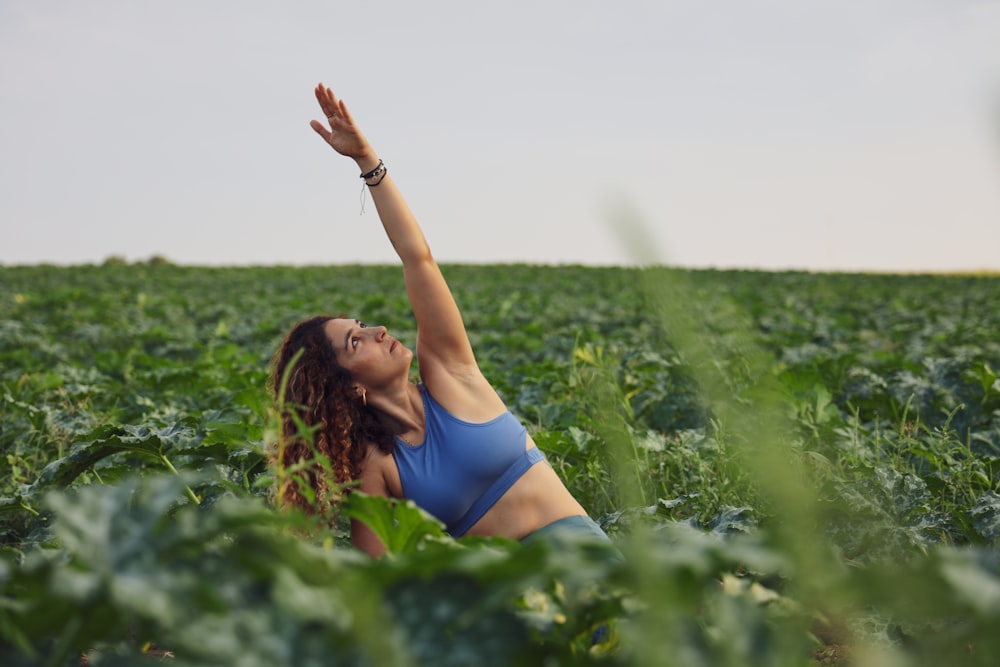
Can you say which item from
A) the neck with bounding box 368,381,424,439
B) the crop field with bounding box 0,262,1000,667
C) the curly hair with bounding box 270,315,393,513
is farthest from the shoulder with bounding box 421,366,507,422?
the crop field with bounding box 0,262,1000,667

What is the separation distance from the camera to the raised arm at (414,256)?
297 centimetres

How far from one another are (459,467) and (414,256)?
0.76 meters

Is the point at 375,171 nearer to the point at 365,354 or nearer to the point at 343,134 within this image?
the point at 343,134

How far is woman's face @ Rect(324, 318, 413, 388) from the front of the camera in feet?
9.48

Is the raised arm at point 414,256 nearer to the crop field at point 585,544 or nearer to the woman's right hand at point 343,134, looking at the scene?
the woman's right hand at point 343,134

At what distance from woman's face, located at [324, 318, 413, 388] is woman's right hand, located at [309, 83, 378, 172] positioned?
0.58 m

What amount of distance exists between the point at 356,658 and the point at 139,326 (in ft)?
42.5

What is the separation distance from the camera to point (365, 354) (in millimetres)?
2896

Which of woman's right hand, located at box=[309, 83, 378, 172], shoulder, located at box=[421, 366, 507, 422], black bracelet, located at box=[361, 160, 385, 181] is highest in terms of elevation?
woman's right hand, located at box=[309, 83, 378, 172]

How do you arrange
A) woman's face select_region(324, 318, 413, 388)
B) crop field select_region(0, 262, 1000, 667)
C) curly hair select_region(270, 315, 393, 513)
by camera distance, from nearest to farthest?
crop field select_region(0, 262, 1000, 667) < curly hair select_region(270, 315, 393, 513) < woman's face select_region(324, 318, 413, 388)

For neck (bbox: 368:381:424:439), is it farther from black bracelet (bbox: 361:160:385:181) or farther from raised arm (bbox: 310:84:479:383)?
black bracelet (bbox: 361:160:385:181)

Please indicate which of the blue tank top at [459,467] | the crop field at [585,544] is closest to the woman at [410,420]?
the blue tank top at [459,467]

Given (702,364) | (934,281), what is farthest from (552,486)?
(934,281)

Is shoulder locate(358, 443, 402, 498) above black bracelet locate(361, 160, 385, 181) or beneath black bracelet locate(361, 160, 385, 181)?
beneath
